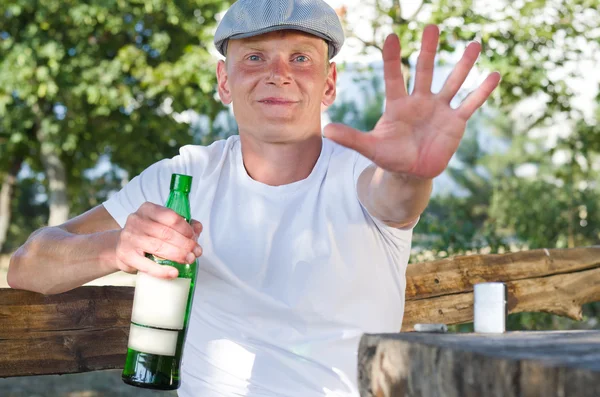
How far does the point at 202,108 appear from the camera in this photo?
35.0 feet

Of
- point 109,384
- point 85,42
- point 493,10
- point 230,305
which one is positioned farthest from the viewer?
point 85,42

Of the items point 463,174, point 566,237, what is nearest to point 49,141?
point 566,237

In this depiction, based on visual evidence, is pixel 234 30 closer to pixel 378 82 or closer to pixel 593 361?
pixel 593 361

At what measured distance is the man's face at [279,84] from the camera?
220 cm

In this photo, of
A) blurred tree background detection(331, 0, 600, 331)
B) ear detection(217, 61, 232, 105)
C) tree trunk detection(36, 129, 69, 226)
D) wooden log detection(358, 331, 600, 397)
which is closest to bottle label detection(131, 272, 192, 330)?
wooden log detection(358, 331, 600, 397)

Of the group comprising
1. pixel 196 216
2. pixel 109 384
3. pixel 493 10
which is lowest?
pixel 109 384

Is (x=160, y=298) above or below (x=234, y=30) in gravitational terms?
below

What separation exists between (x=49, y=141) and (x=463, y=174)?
11.7 m

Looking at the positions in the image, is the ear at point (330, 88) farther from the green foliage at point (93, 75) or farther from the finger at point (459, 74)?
the green foliage at point (93, 75)

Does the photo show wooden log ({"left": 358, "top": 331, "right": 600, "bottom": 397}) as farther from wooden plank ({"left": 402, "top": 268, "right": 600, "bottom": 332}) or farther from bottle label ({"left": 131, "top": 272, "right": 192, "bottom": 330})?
wooden plank ({"left": 402, "top": 268, "right": 600, "bottom": 332})

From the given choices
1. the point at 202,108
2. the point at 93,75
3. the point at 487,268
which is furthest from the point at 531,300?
the point at 93,75

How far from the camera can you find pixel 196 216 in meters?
2.23

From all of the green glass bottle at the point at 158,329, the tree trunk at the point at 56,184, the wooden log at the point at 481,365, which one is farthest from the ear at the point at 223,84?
the tree trunk at the point at 56,184

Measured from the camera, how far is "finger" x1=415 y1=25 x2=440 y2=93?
1544 millimetres
